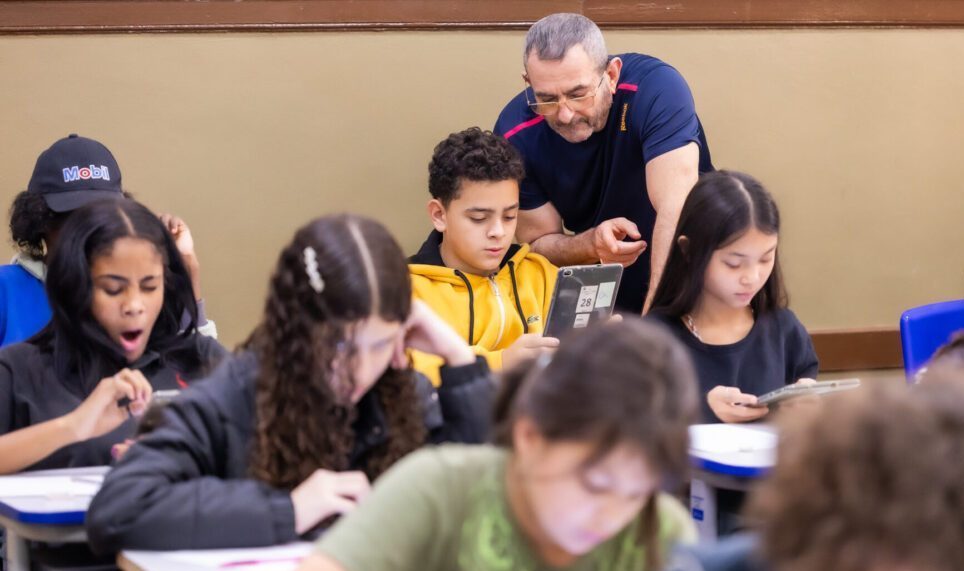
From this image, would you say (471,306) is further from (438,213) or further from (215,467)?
(215,467)

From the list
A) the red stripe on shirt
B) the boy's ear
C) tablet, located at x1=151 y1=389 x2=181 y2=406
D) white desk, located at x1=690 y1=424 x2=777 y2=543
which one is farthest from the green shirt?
the red stripe on shirt

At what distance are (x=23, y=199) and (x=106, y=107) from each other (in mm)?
804

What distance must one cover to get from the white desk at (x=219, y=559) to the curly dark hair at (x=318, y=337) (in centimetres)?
12

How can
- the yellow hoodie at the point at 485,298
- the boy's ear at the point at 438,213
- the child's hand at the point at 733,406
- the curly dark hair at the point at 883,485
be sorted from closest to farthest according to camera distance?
the curly dark hair at the point at 883,485 < the child's hand at the point at 733,406 < the yellow hoodie at the point at 485,298 < the boy's ear at the point at 438,213

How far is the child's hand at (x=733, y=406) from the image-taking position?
2.71 meters

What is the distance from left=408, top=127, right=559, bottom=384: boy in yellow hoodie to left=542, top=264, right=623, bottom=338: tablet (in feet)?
0.93

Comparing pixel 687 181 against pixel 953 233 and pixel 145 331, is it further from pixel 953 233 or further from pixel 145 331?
pixel 953 233

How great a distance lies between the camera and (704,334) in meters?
2.97

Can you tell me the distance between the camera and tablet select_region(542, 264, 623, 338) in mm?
2959

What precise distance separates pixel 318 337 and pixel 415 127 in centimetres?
244

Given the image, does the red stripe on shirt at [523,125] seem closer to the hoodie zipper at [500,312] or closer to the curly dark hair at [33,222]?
the hoodie zipper at [500,312]

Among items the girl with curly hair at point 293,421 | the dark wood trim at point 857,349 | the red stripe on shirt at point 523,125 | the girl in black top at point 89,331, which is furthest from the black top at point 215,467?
the dark wood trim at point 857,349

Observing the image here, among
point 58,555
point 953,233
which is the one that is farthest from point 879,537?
point 953,233

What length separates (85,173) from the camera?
3078 millimetres
